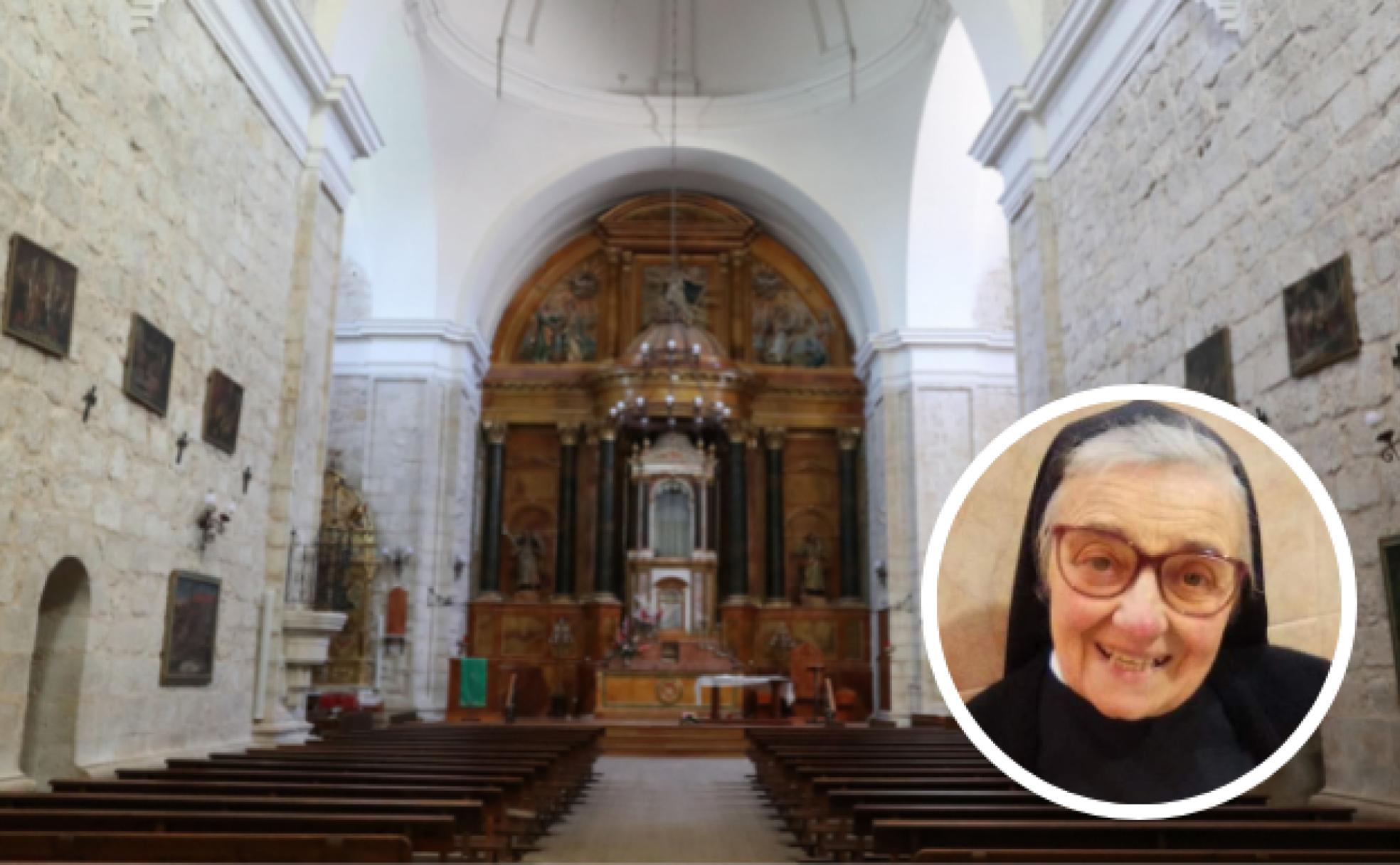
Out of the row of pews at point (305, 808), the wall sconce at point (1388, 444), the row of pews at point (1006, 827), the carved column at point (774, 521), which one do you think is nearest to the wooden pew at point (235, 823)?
the row of pews at point (305, 808)

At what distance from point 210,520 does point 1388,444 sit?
748 cm

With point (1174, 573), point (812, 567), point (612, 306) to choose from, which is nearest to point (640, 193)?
point (612, 306)

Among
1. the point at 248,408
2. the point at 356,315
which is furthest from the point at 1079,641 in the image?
the point at 356,315

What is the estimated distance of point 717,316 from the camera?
21094 millimetres

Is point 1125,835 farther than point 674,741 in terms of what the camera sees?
No

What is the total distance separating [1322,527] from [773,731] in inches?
371

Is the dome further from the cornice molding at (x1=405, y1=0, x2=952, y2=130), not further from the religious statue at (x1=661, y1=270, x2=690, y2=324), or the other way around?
the cornice molding at (x1=405, y1=0, x2=952, y2=130)

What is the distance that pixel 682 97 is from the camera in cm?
1842

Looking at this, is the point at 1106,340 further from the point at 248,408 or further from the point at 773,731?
the point at 248,408

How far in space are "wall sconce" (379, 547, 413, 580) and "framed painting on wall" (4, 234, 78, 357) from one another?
10499mm

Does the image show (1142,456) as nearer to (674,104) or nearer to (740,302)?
(674,104)

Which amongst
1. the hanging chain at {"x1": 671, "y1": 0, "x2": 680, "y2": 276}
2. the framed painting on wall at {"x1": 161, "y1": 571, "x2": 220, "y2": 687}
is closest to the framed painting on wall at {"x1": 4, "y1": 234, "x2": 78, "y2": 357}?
the framed painting on wall at {"x1": 161, "y1": 571, "x2": 220, "y2": 687}

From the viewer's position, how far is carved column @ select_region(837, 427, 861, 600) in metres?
19.8

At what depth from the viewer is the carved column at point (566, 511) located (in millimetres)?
19734
